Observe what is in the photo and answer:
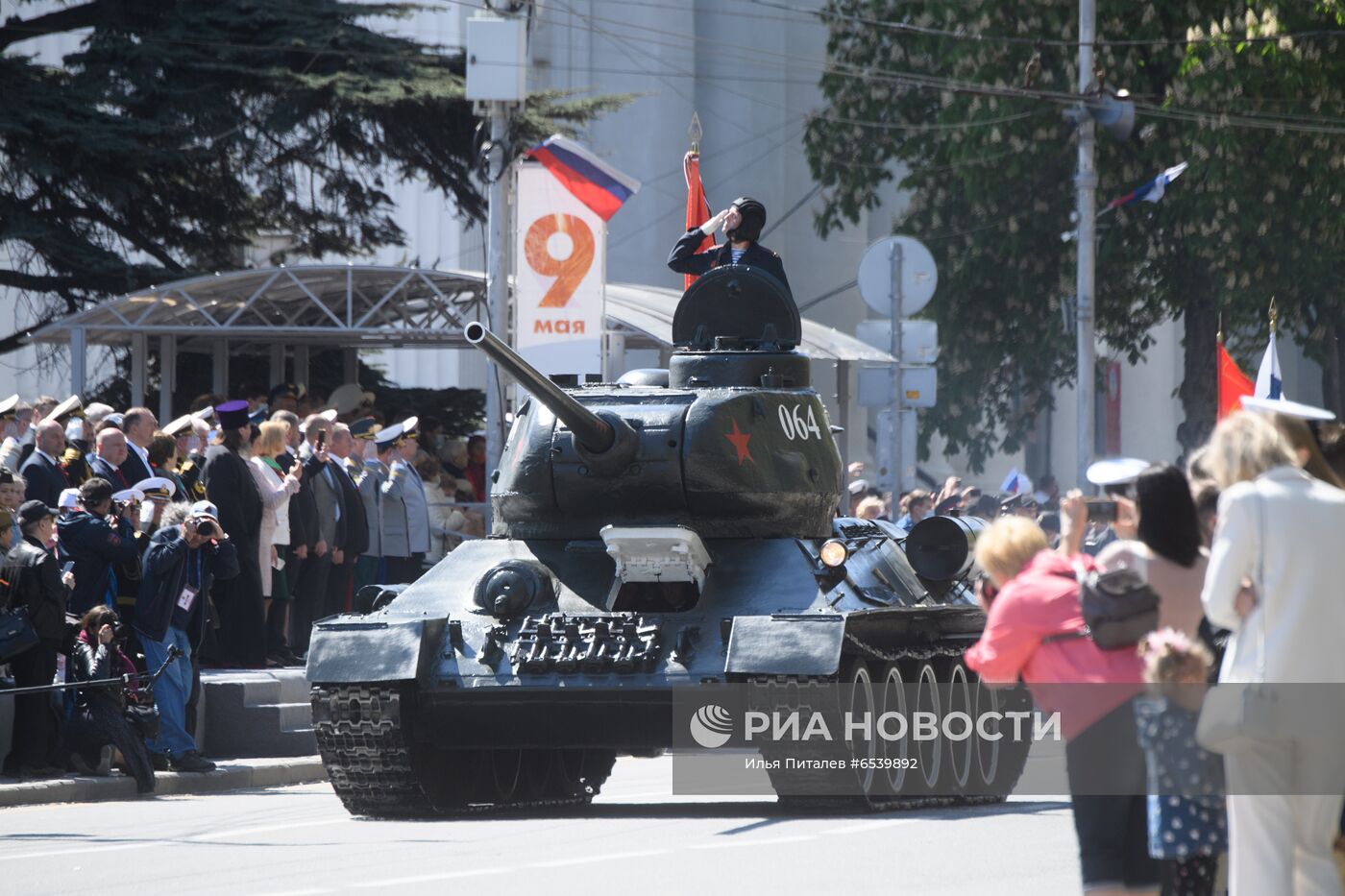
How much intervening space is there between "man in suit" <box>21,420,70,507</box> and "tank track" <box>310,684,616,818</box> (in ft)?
12.9

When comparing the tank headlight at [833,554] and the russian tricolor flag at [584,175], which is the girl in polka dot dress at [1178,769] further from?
the russian tricolor flag at [584,175]

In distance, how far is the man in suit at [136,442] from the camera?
16.5 meters

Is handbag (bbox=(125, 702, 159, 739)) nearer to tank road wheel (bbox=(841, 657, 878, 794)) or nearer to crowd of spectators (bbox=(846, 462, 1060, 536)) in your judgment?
tank road wheel (bbox=(841, 657, 878, 794))

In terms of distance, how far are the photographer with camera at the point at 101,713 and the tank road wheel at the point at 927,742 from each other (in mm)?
4597

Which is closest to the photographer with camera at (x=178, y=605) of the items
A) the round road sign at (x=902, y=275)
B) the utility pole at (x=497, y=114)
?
the utility pole at (x=497, y=114)

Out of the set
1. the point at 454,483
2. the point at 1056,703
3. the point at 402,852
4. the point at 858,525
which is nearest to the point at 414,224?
the point at 454,483

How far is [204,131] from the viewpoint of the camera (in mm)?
27172

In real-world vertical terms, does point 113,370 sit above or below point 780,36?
below

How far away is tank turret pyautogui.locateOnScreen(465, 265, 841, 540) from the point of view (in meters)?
13.5

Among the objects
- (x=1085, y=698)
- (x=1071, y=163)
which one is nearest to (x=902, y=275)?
(x=1085, y=698)

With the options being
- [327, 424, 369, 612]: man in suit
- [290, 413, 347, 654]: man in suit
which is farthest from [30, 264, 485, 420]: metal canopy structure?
[290, 413, 347, 654]: man in suit

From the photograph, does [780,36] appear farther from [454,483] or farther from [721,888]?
[721,888]

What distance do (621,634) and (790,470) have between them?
1950 mm

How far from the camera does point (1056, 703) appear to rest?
785 centimetres
